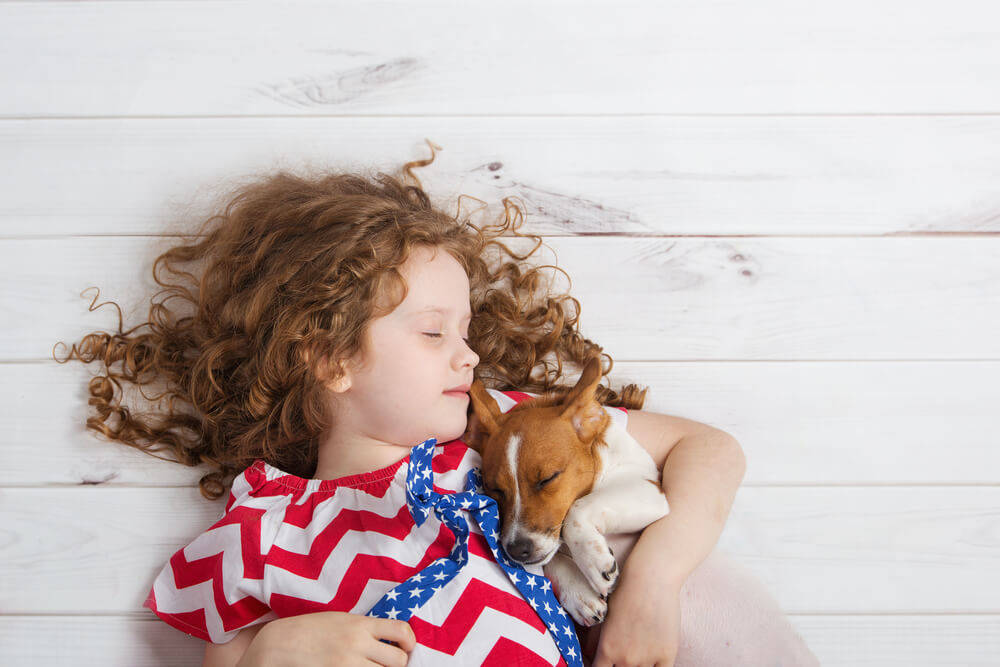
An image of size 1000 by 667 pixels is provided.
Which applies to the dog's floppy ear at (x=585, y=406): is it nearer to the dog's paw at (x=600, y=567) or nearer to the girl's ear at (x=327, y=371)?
the dog's paw at (x=600, y=567)

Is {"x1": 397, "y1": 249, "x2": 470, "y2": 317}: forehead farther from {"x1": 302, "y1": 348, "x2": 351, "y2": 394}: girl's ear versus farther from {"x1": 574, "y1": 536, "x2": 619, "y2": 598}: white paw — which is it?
{"x1": 574, "y1": 536, "x2": 619, "y2": 598}: white paw

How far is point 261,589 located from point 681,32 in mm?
1295

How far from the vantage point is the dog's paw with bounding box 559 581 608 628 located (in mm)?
1099

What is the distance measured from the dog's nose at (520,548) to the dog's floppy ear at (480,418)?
8.3 inches

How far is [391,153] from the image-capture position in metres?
1.39

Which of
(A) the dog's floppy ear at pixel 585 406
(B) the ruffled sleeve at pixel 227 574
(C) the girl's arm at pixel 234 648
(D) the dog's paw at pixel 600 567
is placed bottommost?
(C) the girl's arm at pixel 234 648

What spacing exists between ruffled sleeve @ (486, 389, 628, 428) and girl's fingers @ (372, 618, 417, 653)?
416 mm

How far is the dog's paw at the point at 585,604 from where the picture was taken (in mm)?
1099

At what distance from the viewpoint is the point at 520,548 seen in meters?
1.07

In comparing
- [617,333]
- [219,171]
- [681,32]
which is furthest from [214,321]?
[681,32]

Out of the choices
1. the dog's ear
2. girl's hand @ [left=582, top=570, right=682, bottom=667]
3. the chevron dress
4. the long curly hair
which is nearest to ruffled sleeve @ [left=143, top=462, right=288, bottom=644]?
the chevron dress

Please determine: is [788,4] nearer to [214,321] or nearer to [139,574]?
[214,321]

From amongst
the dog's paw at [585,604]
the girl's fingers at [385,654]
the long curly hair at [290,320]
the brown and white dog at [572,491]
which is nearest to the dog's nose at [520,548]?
the brown and white dog at [572,491]

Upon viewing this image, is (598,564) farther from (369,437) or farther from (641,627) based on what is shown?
(369,437)
